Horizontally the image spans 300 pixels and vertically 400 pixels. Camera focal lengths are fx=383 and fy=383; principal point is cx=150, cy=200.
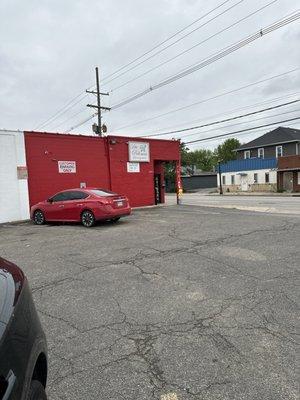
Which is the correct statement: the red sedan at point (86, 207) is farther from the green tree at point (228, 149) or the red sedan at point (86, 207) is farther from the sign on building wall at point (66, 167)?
the green tree at point (228, 149)

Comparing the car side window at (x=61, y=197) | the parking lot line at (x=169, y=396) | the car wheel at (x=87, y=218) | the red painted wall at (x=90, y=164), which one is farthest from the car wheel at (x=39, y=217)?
the parking lot line at (x=169, y=396)

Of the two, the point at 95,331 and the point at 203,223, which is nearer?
the point at 95,331

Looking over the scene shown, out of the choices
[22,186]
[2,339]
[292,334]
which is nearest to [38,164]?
[22,186]

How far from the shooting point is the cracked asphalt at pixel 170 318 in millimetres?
3377

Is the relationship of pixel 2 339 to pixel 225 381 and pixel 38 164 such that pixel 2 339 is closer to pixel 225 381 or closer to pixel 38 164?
pixel 225 381

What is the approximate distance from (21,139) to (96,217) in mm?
7325

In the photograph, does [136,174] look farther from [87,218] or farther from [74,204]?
[87,218]

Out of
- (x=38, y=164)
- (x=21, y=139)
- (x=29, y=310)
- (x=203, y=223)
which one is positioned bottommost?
(x=203, y=223)

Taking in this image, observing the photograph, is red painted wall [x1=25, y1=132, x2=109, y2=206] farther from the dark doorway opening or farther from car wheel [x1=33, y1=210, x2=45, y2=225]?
the dark doorway opening

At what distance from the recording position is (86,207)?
14711 millimetres

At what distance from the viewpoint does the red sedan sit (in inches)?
568

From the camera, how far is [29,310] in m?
2.53

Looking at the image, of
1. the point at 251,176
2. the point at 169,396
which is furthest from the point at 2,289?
the point at 251,176

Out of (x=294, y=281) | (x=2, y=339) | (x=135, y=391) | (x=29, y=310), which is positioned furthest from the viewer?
(x=294, y=281)
